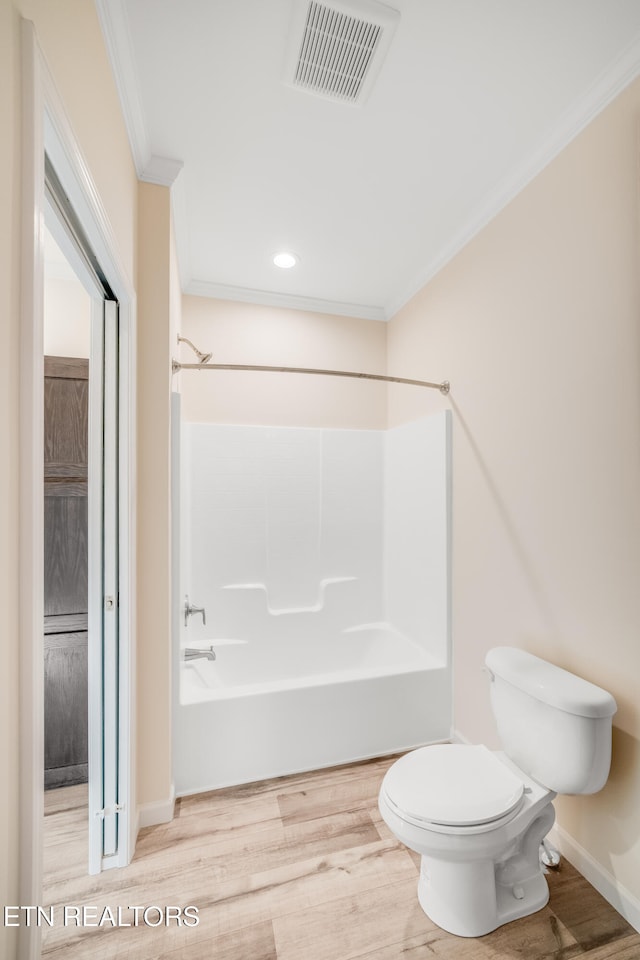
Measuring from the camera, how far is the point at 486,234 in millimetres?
1976

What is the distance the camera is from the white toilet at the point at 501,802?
1227 millimetres

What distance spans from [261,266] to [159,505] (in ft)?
5.27

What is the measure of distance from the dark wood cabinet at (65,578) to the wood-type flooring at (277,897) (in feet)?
0.83

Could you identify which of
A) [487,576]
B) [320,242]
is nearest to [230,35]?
[320,242]

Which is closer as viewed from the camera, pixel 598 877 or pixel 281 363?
pixel 598 877

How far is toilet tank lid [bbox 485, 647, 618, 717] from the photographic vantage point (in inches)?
50.0

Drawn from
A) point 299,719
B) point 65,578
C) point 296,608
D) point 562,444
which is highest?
point 562,444

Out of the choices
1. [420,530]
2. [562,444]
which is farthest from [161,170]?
[420,530]

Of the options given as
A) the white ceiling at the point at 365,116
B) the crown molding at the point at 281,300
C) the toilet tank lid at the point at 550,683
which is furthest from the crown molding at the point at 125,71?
the toilet tank lid at the point at 550,683

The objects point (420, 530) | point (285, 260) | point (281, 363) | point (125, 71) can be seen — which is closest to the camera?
point (125, 71)

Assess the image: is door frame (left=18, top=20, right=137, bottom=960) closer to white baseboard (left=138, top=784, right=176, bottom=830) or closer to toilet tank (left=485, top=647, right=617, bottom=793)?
white baseboard (left=138, top=784, right=176, bottom=830)

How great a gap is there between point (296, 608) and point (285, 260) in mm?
2122

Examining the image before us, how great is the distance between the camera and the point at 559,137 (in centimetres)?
153

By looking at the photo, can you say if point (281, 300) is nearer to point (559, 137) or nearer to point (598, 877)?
point (559, 137)
